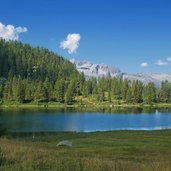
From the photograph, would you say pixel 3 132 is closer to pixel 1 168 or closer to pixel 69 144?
pixel 69 144

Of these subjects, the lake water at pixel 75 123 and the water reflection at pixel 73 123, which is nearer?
the water reflection at pixel 73 123

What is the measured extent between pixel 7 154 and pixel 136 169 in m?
6.90

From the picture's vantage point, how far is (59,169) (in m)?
16.3

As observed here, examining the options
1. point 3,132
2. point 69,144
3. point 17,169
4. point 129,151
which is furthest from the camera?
point 3,132

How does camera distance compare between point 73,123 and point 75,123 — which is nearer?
point 73,123

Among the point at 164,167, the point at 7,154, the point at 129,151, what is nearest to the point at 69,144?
the point at 129,151

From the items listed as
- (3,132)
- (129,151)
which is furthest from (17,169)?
(3,132)

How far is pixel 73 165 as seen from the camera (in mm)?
17797

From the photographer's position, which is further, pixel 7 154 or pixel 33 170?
pixel 7 154

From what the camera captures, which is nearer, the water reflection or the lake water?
the water reflection

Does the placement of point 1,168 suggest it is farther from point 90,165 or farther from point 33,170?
point 90,165

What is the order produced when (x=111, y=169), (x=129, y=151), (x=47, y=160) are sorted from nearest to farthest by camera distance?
(x=111, y=169), (x=47, y=160), (x=129, y=151)

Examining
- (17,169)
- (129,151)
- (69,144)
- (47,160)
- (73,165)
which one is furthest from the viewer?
(69,144)

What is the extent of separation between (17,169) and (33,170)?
2.11 feet
